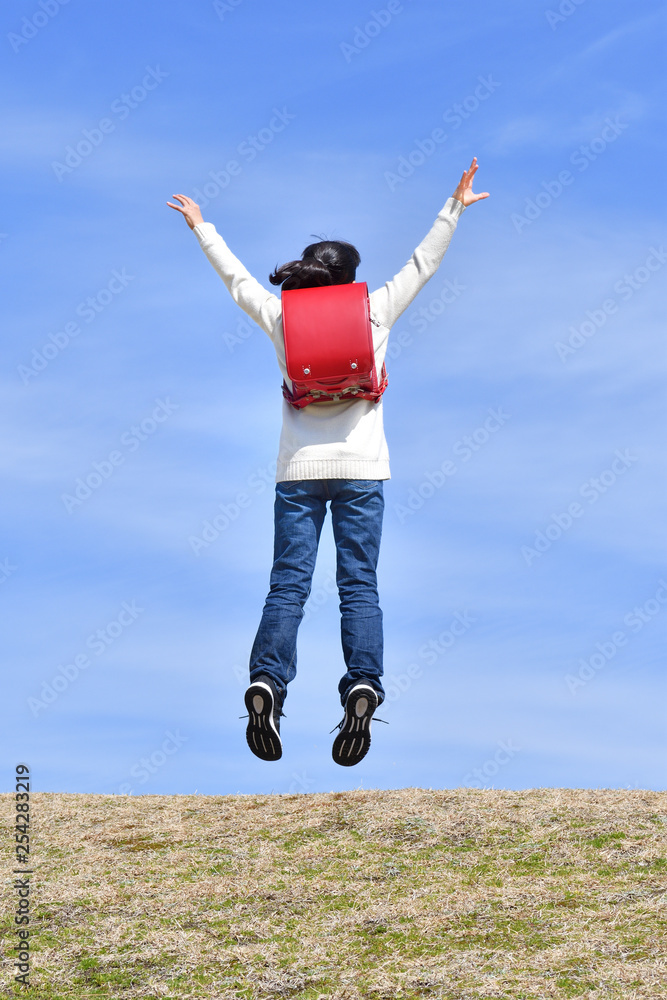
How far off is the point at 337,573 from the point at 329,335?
183 cm

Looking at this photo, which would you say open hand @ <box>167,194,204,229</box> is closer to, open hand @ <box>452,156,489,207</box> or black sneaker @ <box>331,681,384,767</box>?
open hand @ <box>452,156,489,207</box>

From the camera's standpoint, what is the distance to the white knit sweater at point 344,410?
796 centimetres

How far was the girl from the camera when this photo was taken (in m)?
7.55

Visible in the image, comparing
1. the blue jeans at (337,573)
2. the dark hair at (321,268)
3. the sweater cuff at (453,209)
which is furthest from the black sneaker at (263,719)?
the sweater cuff at (453,209)

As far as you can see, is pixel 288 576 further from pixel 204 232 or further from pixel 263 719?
pixel 204 232

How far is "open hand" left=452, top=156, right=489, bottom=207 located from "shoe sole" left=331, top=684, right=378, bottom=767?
3.91m

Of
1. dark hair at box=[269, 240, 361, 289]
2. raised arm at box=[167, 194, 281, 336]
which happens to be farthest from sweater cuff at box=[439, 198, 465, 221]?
raised arm at box=[167, 194, 281, 336]

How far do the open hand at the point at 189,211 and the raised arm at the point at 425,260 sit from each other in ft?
5.35

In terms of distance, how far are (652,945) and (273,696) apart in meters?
3.79

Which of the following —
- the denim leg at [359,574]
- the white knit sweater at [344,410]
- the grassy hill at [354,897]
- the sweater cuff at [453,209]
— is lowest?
the grassy hill at [354,897]

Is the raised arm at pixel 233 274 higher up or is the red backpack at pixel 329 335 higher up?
the raised arm at pixel 233 274

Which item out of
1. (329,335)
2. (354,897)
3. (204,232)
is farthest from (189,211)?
(354,897)

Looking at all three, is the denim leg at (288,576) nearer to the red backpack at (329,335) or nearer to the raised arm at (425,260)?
the red backpack at (329,335)

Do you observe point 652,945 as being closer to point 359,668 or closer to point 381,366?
point 359,668
